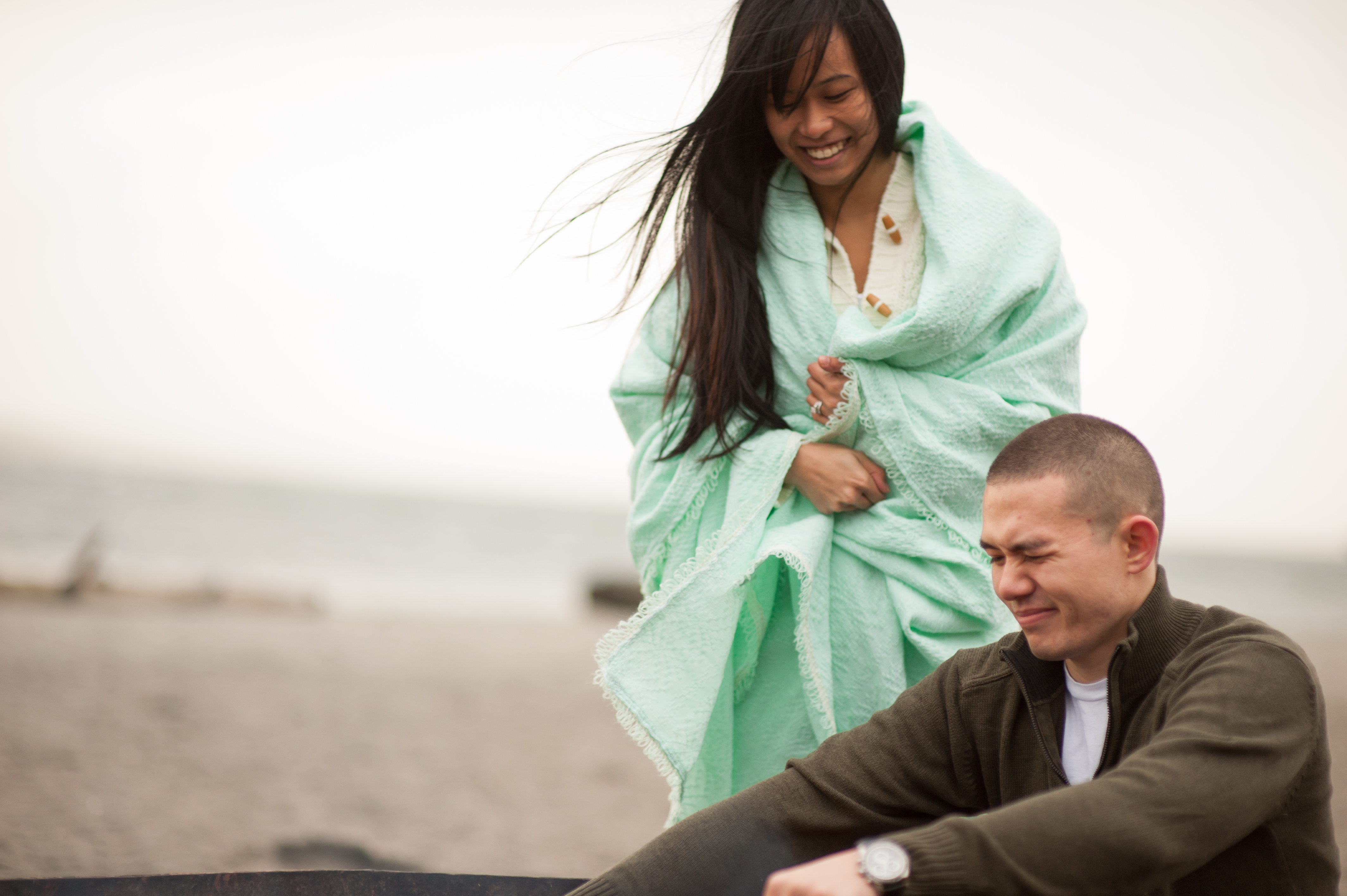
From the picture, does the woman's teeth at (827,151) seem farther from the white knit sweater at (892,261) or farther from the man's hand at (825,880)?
the man's hand at (825,880)

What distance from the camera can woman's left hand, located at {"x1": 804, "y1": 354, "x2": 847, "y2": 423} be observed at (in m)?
1.83

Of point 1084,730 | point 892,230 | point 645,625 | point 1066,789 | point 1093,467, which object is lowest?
point 645,625

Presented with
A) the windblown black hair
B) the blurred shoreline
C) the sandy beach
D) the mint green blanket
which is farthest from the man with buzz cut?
the sandy beach

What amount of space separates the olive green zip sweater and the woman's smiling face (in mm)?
905

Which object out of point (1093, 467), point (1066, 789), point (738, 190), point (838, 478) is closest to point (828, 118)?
point (738, 190)

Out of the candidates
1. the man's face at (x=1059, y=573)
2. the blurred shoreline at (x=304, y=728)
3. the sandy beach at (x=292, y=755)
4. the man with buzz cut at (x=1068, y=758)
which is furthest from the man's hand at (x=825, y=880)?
the sandy beach at (x=292, y=755)

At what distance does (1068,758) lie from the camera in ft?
4.49

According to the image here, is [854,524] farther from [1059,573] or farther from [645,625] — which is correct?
[1059,573]

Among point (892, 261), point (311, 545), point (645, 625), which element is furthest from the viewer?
point (311, 545)

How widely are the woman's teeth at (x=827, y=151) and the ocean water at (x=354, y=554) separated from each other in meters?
8.45

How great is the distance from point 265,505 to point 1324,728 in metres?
23.5

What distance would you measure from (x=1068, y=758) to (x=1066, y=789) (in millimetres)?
317

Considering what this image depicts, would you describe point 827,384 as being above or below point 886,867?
above

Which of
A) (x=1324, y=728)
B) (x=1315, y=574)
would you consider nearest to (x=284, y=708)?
(x=1324, y=728)
